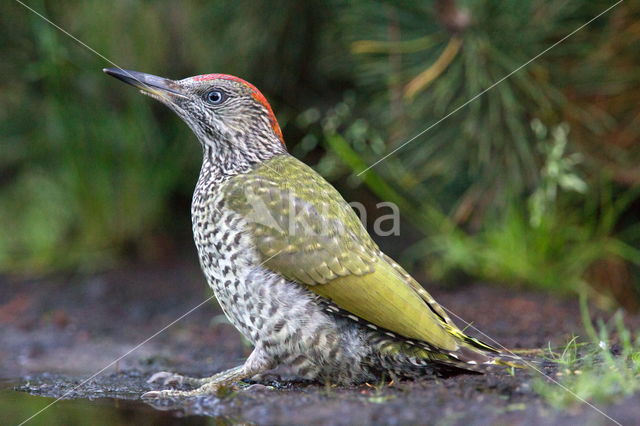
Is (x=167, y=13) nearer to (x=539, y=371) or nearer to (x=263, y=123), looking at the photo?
(x=263, y=123)

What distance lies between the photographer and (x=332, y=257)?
3.28 m

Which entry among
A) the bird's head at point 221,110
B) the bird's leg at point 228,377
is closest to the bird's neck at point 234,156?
the bird's head at point 221,110

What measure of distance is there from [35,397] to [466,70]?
282cm

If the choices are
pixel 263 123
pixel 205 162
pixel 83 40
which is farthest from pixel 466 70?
pixel 83 40

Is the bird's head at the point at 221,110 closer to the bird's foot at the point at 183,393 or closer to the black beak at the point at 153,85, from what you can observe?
the black beak at the point at 153,85

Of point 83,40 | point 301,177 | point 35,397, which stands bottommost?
point 35,397

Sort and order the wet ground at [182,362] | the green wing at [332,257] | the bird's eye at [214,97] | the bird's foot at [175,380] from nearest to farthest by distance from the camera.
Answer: the wet ground at [182,362]
the green wing at [332,257]
the bird's foot at [175,380]
the bird's eye at [214,97]

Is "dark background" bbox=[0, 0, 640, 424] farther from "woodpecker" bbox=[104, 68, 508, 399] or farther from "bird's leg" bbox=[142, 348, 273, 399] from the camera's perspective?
"woodpecker" bbox=[104, 68, 508, 399]

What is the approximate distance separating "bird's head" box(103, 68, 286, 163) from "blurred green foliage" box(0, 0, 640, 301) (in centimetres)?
99

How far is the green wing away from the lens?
317 centimetres

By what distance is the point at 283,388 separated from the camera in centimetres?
326

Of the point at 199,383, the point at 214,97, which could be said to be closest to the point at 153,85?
the point at 214,97

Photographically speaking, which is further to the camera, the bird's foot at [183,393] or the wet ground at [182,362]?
the bird's foot at [183,393]

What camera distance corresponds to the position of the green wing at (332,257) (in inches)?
125
